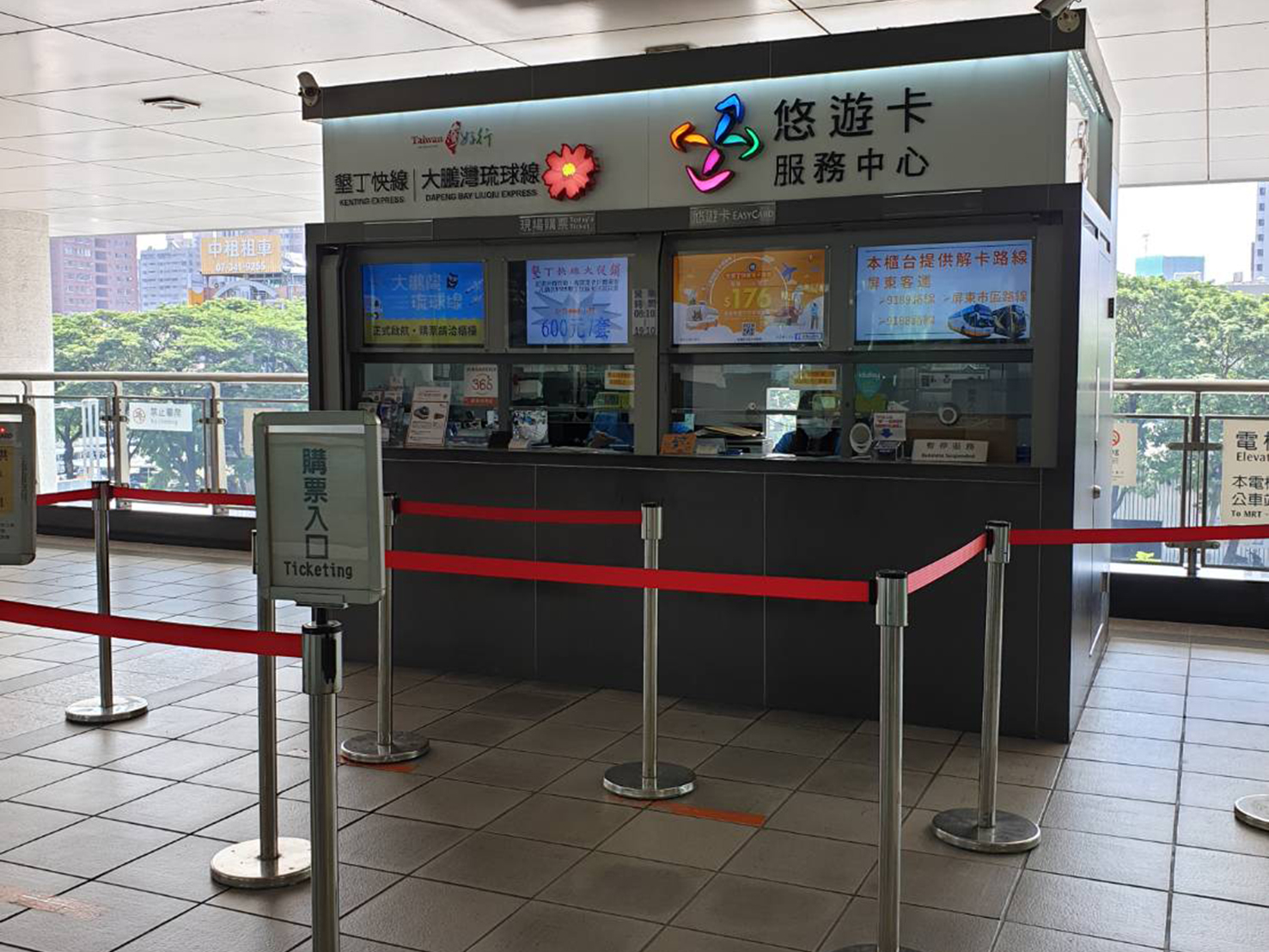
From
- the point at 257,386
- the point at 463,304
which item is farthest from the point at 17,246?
the point at 463,304

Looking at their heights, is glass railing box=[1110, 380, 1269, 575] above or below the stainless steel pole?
above

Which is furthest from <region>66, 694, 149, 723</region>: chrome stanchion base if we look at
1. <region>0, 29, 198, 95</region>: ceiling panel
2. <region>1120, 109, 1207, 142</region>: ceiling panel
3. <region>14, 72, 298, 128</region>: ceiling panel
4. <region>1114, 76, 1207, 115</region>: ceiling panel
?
<region>1120, 109, 1207, 142</region>: ceiling panel

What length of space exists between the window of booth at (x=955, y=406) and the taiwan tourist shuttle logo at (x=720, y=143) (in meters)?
1.05

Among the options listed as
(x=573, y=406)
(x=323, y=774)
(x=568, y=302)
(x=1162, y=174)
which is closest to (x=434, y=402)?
(x=573, y=406)

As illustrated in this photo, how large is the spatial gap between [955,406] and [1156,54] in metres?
2.81

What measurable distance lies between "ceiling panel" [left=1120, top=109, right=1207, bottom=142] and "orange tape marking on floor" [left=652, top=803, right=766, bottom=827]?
5913mm

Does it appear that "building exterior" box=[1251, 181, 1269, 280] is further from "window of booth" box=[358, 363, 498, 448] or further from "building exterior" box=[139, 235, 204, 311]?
"building exterior" box=[139, 235, 204, 311]

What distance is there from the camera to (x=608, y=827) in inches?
167

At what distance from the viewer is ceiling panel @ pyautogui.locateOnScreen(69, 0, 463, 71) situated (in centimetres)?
625

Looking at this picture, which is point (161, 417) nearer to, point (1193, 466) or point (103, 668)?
point (103, 668)

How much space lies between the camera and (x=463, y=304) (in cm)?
634

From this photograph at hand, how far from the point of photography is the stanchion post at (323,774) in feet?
9.36

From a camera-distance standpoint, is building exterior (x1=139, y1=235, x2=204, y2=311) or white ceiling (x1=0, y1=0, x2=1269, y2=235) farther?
building exterior (x1=139, y1=235, x2=204, y2=311)

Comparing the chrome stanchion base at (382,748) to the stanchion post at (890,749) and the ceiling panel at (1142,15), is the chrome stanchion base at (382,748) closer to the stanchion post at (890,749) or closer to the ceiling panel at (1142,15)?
the stanchion post at (890,749)
